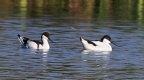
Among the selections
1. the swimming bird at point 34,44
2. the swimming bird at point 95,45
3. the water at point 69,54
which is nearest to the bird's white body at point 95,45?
the swimming bird at point 95,45

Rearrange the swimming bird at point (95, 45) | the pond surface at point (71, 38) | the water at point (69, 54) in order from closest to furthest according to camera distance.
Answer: the water at point (69, 54), the pond surface at point (71, 38), the swimming bird at point (95, 45)

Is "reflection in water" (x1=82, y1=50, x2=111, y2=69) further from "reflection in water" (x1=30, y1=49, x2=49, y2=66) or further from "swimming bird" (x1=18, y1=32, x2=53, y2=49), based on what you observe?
"swimming bird" (x1=18, y1=32, x2=53, y2=49)

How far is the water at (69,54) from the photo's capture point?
15.4 meters

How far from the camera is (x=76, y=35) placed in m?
22.9

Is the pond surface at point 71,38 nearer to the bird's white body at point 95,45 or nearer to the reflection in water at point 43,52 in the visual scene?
the reflection in water at point 43,52

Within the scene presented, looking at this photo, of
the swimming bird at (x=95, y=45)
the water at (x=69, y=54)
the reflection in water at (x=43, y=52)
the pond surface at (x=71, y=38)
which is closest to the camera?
the water at (x=69, y=54)

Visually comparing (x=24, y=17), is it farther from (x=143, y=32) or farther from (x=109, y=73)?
(x=109, y=73)

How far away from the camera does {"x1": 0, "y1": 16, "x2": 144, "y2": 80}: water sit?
1540cm

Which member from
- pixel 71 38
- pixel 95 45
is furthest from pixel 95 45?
pixel 71 38

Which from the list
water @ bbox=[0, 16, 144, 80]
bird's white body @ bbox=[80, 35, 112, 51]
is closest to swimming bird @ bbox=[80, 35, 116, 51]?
bird's white body @ bbox=[80, 35, 112, 51]

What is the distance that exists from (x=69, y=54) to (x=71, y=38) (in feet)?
10.9

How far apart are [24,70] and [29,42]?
4358 mm

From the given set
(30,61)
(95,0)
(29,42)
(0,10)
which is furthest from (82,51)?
(95,0)

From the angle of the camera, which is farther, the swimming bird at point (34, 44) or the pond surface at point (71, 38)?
the swimming bird at point (34, 44)
